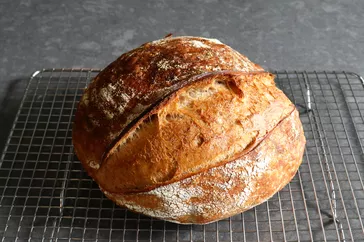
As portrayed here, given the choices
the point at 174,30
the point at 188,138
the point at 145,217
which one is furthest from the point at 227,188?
the point at 174,30

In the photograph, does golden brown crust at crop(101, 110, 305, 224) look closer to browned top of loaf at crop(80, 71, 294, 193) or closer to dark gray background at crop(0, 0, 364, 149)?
browned top of loaf at crop(80, 71, 294, 193)

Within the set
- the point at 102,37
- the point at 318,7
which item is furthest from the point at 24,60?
the point at 318,7

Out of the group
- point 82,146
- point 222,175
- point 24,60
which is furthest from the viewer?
point 24,60

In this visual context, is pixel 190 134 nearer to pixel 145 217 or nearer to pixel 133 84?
pixel 133 84

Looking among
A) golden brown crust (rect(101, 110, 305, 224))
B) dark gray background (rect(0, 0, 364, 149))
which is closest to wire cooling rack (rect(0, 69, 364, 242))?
golden brown crust (rect(101, 110, 305, 224))

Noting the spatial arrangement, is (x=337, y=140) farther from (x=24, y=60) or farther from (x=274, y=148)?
(x=24, y=60)

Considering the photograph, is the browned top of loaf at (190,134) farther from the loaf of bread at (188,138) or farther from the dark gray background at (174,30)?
the dark gray background at (174,30)
